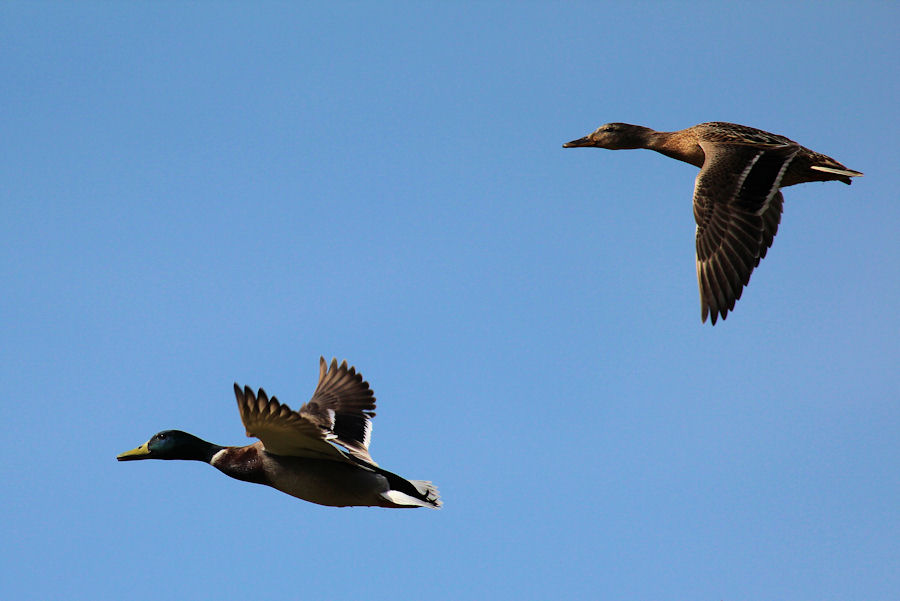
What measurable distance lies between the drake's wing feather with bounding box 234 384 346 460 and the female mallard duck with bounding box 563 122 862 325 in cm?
436

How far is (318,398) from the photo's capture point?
13.7 metres

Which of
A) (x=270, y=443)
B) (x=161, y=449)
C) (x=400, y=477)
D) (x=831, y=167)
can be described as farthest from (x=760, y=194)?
(x=161, y=449)

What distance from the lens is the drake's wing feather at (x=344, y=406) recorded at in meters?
12.8

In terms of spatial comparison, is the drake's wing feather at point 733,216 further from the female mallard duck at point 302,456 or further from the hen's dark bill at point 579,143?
the female mallard duck at point 302,456

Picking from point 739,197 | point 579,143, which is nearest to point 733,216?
point 739,197

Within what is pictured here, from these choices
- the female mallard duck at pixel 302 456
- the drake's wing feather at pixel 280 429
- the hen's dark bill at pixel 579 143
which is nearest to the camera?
the drake's wing feather at pixel 280 429

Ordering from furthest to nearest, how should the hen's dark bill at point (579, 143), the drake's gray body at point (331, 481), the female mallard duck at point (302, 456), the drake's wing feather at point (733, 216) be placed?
1. the hen's dark bill at point (579, 143)
2. the drake's wing feather at point (733, 216)
3. the drake's gray body at point (331, 481)
4. the female mallard duck at point (302, 456)

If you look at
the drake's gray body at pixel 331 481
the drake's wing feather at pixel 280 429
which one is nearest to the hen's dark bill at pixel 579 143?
the drake's gray body at pixel 331 481

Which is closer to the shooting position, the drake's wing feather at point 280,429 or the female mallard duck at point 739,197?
the drake's wing feather at point 280,429

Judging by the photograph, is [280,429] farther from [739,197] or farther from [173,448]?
[739,197]

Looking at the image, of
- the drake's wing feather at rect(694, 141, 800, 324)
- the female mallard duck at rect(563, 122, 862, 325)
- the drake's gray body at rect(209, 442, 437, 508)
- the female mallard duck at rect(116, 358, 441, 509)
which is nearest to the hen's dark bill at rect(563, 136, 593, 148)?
the female mallard duck at rect(563, 122, 862, 325)

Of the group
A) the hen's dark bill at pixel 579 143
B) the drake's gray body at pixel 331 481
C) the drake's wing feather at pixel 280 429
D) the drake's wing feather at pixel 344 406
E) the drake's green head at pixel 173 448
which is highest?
the hen's dark bill at pixel 579 143

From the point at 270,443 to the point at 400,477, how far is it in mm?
1469

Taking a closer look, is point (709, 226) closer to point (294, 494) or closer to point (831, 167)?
point (831, 167)
